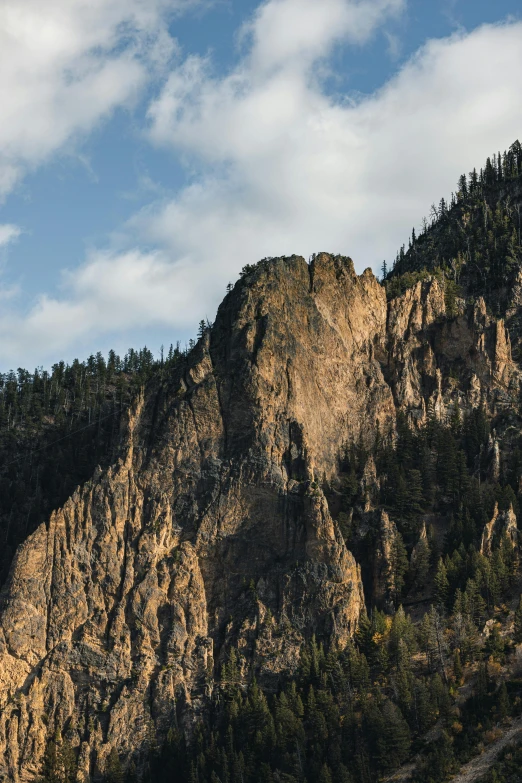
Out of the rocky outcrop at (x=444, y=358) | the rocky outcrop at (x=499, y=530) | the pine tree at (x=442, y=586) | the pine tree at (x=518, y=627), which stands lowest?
the pine tree at (x=518, y=627)

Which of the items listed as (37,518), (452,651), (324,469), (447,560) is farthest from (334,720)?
(37,518)

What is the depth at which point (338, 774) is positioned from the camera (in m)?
125

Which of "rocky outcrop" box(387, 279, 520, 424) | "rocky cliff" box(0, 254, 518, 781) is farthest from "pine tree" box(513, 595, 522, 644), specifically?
"rocky outcrop" box(387, 279, 520, 424)

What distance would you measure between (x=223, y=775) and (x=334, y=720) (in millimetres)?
13674

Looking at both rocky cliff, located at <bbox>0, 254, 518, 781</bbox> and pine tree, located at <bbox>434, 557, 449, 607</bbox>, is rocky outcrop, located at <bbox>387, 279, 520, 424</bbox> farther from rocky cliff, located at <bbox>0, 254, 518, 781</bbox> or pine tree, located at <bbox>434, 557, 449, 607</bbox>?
pine tree, located at <bbox>434, 557, 449, 607</bbox>

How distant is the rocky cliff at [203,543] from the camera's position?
140 metres

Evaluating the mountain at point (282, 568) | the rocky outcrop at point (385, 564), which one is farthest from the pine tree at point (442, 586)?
the rocky outcrop at point (385, 564)

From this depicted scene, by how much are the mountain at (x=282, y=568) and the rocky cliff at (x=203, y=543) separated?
0.84ft

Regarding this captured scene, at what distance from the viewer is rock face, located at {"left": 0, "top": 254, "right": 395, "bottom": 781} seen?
140m

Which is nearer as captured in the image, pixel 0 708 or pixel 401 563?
pixel 0 708

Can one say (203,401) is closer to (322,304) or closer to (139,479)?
(139,479)

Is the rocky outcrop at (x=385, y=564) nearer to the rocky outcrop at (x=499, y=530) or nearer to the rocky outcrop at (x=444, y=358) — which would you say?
the rocky outcrop at (x=499, y=530)

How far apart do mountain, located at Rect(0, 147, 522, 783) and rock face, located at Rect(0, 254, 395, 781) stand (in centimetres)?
27

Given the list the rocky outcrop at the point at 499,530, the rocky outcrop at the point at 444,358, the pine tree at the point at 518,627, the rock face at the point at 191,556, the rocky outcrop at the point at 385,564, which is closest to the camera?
the pine tree at the point at 518,627
